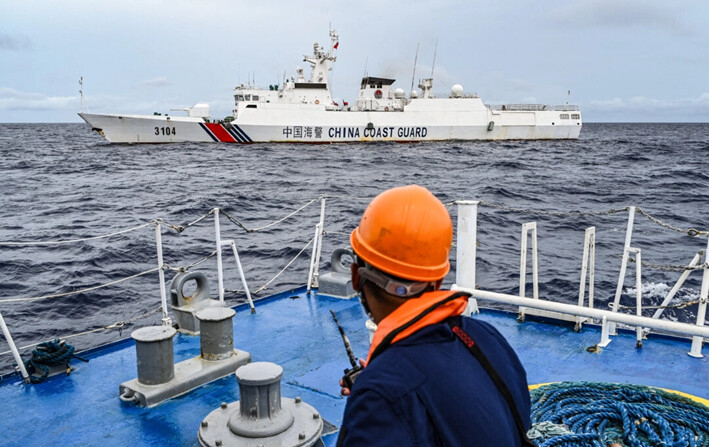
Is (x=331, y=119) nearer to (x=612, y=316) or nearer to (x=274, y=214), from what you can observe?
(x=274, y=214)

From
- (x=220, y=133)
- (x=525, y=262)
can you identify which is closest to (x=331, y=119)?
(x=220, y=133)

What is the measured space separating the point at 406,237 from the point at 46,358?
14.3 ft

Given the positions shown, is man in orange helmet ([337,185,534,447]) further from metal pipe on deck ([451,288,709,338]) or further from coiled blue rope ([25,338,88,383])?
coiled blue rope ([25,338,88,383])

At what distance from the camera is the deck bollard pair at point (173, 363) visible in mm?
4148

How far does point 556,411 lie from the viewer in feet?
11.5

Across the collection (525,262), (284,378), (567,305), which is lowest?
(284,378)

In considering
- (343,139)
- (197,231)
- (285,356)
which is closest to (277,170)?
(197,231)

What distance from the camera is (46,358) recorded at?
4637 mm

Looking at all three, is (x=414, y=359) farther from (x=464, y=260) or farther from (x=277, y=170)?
(x=277, y=170)

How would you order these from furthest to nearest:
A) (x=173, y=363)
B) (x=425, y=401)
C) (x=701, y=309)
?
(x=701, y=309) < (x=173, y=363) < (x=425, y=401)

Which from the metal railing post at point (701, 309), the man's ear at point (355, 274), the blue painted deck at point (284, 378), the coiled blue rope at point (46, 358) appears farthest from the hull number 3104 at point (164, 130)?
the man's ear at point (355, 274)

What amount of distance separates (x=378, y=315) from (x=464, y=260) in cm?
321

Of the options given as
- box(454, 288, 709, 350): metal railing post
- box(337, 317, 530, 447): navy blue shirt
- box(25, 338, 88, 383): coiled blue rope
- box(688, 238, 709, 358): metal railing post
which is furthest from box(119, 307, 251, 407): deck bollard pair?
box(688, 238, 709, 358): metal railing post

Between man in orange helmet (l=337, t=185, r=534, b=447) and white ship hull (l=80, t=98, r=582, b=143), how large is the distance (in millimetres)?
43650
